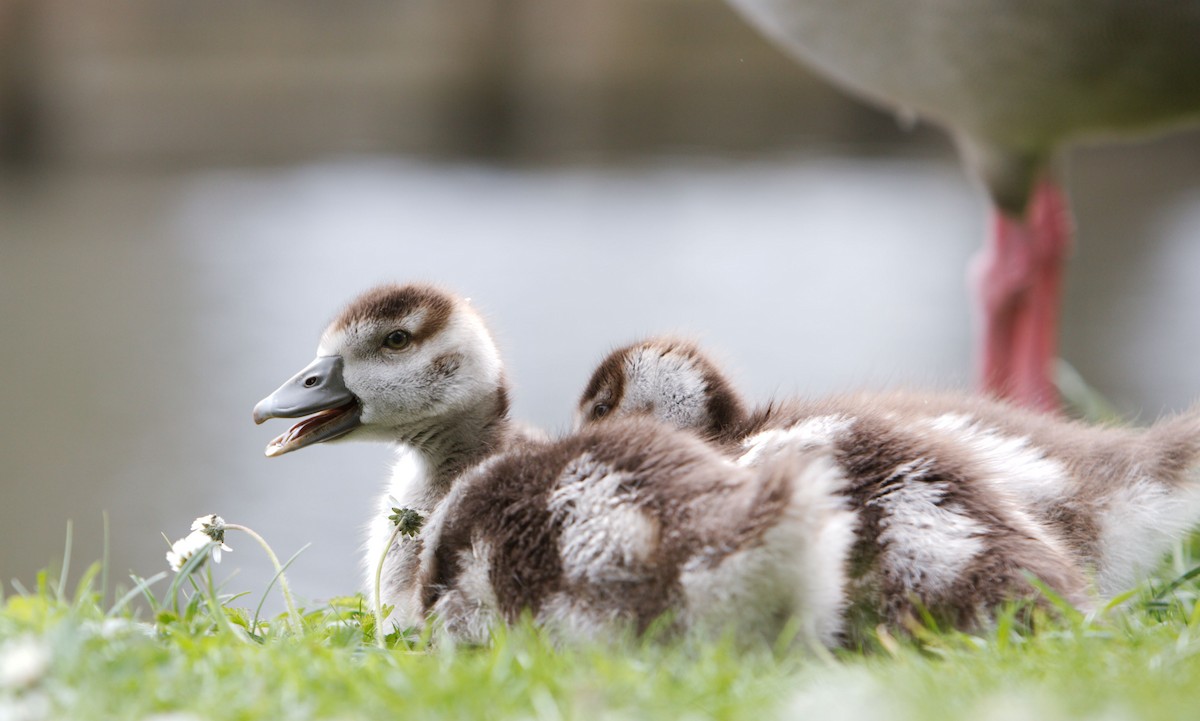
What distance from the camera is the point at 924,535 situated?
189 cm

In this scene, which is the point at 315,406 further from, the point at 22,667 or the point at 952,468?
the point at 952,468

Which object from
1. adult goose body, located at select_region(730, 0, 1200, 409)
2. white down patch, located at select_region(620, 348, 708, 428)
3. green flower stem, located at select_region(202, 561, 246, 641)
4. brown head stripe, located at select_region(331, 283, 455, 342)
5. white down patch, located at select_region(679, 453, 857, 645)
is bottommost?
green flower stem, located at select_region(202, 561, 246, 641)

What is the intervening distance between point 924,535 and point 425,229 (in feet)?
24.9

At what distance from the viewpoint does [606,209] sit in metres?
10.3

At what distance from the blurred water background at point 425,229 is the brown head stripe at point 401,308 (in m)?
0.25

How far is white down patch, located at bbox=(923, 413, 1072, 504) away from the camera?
82.4 inches

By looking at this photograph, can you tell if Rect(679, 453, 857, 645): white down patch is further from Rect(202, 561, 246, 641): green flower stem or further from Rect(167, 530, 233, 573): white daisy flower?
Rect(167, 530, 233, 573): white daisy flower

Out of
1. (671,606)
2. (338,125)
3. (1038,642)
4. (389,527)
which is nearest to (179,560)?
(389,527)

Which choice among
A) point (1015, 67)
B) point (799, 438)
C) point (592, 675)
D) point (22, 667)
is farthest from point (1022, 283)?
point (22, 667)

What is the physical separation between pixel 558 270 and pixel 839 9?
4.72 meters

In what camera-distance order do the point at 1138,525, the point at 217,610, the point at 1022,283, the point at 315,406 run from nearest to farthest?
the point at 217,610 < the point at 1138,525 < the point at 315,406 < the point at 1022,283

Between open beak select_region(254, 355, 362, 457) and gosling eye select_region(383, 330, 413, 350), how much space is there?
0.08 m

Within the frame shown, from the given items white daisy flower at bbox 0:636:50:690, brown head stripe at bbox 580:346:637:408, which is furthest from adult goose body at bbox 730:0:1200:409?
white daisy flower at bbox 0:636:50:690

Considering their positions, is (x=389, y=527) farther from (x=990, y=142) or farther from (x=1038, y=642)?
(x=990, y=142)
